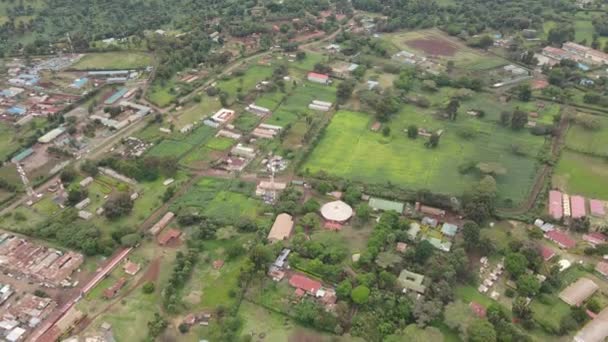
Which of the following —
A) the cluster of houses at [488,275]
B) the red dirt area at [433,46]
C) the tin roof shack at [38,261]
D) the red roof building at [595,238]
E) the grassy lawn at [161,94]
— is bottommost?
the cluster of houses at [488,275]

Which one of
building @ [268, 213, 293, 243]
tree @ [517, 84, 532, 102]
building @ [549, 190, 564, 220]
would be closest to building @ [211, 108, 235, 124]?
building @ [268, 213, 293, 243]

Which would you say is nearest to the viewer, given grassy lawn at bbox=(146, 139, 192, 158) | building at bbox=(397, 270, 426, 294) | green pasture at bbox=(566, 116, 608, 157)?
building at bbox=(397, 270, 426, 294)

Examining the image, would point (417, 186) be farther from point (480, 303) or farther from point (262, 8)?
point (262, 8)

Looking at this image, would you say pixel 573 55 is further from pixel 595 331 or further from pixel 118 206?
pixel 118 206

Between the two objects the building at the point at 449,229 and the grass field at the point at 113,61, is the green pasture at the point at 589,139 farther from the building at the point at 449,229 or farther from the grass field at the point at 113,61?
the grass field at the point at 113,61

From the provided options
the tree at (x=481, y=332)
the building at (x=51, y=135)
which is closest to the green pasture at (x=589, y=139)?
the tree at (x=481, y=332)

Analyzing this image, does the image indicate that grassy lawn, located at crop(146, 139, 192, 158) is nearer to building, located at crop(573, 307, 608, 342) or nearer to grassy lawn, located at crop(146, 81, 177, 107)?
grassy lawn, located at crop(146, 81, 177, 107)

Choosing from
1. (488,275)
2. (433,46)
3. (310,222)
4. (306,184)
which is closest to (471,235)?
(488,275)
